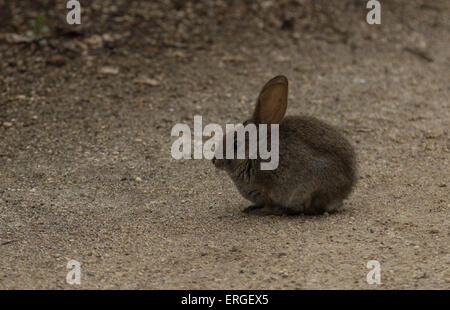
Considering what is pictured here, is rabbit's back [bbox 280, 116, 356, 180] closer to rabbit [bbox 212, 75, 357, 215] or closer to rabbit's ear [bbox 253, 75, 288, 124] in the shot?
rabbit [bbox 212, 75, 357, 215]

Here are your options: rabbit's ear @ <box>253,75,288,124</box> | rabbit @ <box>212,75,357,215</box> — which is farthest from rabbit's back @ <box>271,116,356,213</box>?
rabbit's ear @ <box>253,75,288,124</box>

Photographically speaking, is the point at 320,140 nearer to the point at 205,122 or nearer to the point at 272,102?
the point at 272,102

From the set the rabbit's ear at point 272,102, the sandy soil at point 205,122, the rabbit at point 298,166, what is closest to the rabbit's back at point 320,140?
the rabbit at point 298,166

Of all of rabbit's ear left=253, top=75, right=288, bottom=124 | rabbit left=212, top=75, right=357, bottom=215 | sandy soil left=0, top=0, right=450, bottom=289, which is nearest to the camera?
sandy soil left=0, top=0, right=450, bottom=289

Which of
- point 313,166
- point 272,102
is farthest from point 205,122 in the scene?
point 313,166

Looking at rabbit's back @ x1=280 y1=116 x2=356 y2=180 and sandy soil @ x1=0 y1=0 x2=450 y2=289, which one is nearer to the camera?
sandy soil @ x1=0 y1=0 x2=450 y2=289

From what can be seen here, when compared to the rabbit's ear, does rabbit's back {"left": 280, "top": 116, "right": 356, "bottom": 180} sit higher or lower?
lower
